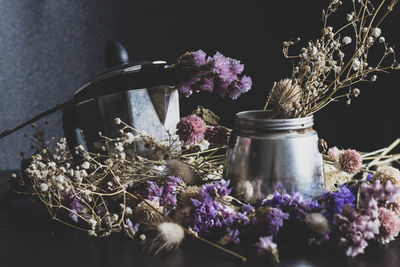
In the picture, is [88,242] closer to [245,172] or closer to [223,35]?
[245,172]

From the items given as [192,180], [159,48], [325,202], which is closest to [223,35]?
[159,48]

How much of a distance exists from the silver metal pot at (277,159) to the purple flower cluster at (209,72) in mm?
133

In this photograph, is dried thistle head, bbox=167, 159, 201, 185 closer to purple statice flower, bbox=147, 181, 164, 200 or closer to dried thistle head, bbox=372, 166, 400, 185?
purple statice flower, bbox=147, 181, 164, 200

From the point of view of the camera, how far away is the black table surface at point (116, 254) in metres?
0.57

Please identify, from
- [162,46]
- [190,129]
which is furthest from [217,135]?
[162,46]

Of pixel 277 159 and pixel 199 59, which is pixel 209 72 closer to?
pixel 199 59

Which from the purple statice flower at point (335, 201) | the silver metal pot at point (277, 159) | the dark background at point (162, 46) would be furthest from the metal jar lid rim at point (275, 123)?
the dark background at point (162, 46)

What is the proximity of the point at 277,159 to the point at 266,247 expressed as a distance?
148mm

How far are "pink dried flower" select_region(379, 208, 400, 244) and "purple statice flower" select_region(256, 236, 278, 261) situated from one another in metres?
0.14

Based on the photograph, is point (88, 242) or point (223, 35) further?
point (223, 35)

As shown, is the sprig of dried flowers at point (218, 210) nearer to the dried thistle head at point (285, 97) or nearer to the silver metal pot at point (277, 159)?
the silver metal pot at point (277, 159)

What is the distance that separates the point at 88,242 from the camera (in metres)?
0.66

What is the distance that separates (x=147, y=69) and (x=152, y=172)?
0.17 metres

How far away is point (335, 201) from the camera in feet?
2.01
